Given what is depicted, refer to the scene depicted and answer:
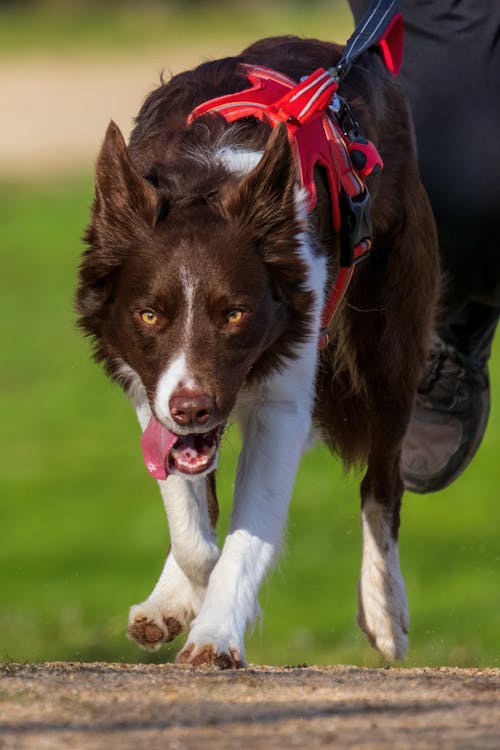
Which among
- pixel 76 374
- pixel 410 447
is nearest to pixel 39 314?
pixel 76 374

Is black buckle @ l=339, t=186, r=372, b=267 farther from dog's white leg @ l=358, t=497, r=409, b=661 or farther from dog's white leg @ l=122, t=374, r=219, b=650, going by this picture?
dog's white leg @ l=358, t=497, r=409, b=661

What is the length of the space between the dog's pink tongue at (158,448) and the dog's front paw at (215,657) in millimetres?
534

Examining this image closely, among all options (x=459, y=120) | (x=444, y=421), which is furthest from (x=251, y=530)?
(x=444, y=421)

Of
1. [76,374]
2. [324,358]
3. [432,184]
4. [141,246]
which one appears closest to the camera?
[141,246]

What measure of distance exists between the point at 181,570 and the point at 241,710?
1759 millimetres

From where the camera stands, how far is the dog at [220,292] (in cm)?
534

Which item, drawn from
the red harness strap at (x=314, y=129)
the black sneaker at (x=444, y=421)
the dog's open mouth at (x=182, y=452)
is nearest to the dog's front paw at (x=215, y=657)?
the dog's open mouth at (x=182, y=452)

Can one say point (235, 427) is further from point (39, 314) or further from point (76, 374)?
point (39, 314)

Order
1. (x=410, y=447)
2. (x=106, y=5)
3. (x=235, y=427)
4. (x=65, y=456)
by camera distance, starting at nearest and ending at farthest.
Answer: (x=235, y=427)
(x=410, y=447)
(x=65, y=456)
(x=106, y=5)

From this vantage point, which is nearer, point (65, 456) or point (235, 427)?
point (235, 427)

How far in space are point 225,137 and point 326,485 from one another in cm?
1400

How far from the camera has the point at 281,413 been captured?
226 inches

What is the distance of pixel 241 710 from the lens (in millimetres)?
4527

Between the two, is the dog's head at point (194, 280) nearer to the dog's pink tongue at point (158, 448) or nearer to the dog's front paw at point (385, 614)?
the dog's pink tongue at point (158, 448)
